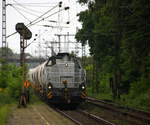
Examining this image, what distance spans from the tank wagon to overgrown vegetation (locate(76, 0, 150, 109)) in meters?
3.98

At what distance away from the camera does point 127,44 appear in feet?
82.3

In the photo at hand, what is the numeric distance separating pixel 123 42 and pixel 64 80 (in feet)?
20.2

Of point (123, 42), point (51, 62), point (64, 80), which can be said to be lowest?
point (64, 80)

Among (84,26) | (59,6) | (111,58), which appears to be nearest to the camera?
(59,6)

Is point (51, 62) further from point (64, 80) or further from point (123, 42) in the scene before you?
point (123, 42)

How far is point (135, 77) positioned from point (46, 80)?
13.5 meters

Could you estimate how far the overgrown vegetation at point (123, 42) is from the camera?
2219 centimetres

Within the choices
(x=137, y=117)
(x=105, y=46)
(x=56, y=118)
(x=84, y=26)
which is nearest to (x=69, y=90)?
(x=56, y=118)

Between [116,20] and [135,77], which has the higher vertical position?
[116,20]

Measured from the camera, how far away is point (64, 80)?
72.7ft

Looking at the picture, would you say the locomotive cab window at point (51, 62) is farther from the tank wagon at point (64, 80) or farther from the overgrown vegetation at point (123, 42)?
the overgrown vegetation at point (123, 42)

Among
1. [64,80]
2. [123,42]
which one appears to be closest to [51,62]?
[64,80]

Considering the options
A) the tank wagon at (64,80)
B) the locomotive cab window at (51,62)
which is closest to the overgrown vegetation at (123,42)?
the tank wagon at (64,80)

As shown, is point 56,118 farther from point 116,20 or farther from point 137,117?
point 116,20
